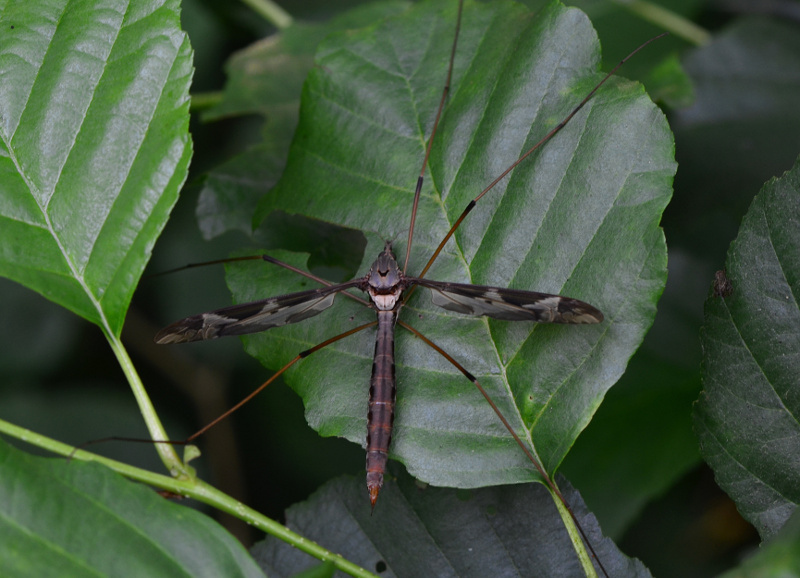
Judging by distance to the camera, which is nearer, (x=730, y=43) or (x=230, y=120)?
(x=730, y=43)

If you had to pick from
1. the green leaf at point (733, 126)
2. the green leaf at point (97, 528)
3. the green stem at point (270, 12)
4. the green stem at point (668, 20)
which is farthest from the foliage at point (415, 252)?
the green stem at point (270, 12)

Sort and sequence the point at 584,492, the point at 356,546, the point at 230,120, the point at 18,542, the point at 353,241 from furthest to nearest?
the point at 230,120 → the point at 584,492 → the point at 353,241 → the point at 356,546 → the point at 18,542

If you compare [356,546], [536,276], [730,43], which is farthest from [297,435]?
[730,43]

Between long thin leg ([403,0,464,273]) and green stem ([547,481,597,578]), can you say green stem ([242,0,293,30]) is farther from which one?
green stem ([547,481,597,578])

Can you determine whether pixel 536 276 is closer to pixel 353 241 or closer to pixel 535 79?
pixel 535 79

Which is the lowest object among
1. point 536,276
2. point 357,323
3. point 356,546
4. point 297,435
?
point 297,435
